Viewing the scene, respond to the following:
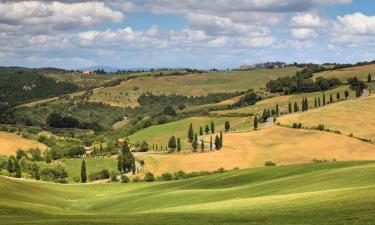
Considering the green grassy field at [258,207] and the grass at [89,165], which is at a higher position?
the green grassy field at [258,207]

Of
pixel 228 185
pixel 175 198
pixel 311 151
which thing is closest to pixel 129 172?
pixel 311 151

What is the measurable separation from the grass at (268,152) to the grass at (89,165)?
416 inches

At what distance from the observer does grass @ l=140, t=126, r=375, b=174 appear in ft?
473

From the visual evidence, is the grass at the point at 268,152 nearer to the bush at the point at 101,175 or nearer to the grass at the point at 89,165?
the grass at the point at 89,165

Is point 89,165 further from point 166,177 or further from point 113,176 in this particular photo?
point 166,177

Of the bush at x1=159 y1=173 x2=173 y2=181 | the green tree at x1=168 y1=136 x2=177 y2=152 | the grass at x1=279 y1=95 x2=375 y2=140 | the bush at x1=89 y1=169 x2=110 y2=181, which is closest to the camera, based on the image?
the bush at x1=159 y1=173 x2=173 y2=181

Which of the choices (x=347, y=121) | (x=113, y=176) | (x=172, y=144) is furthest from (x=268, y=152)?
(x=113, y=176)

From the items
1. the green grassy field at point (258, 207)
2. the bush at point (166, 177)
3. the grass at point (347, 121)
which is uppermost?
the green grassy field at point (258, 207)

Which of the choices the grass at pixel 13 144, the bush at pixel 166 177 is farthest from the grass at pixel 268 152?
the grass at pixel 13 144

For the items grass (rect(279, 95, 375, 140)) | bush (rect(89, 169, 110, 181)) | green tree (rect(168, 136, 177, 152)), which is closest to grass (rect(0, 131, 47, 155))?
bush (rect(89, 169, 110, 181))

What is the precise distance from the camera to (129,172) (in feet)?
479

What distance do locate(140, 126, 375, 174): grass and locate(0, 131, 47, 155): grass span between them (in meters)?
49.1

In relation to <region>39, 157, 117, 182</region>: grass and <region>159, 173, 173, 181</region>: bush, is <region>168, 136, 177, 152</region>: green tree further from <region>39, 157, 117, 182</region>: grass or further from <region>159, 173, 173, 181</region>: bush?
<region>159, 173, 173, 181</region>: bush

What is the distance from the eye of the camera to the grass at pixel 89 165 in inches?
5821
